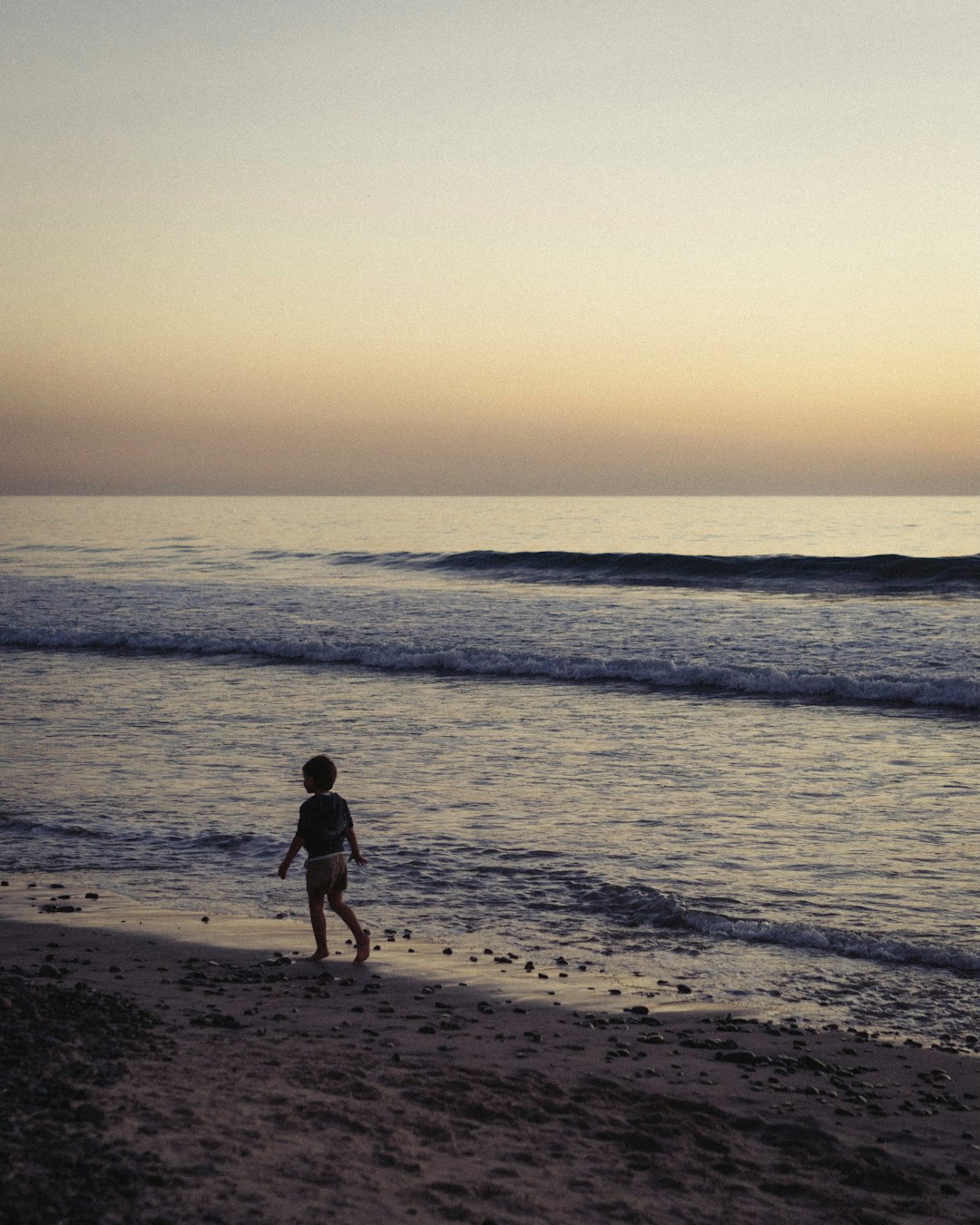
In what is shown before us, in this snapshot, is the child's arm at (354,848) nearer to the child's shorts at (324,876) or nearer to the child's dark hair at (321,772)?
the child's shorts at (324,876)

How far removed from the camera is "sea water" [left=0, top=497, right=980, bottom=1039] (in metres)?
7.44

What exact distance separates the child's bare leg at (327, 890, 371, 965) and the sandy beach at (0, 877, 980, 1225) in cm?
10

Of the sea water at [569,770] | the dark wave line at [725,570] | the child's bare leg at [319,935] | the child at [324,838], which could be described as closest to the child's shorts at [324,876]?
the child at [324,838]

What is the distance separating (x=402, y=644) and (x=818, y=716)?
10548 millimetres

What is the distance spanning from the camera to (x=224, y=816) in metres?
10.3

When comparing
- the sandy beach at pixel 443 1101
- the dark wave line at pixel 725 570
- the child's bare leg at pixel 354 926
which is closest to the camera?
the sandy beach at pixel 443 1101

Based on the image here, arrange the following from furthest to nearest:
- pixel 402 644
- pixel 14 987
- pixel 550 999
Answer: pixel 402 644 < pixel 550 999 < pixel 14 987

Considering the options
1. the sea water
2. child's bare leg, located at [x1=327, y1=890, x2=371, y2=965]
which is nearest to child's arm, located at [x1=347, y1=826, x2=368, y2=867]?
child's bare leg, located at [x1=327, y1=890, x2=371, y2=965]

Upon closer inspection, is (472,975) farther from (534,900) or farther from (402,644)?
(402,644)

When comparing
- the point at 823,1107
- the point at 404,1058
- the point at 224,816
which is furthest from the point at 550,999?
the point at 224,816

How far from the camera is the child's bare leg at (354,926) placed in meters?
6.74

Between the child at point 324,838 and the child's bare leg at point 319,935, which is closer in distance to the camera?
the child's bare leg at point 319,935

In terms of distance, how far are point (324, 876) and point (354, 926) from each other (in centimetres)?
39

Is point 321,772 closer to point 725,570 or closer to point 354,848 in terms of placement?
point 354,848
